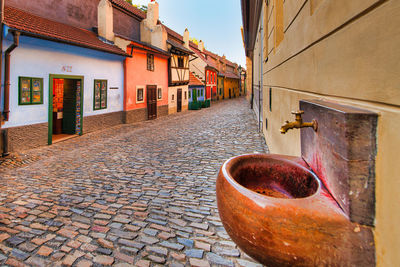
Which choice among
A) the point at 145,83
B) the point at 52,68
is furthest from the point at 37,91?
the point at 145,83

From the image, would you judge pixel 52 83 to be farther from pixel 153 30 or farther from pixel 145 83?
pixel 153 30

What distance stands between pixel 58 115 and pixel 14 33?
15.8 feet

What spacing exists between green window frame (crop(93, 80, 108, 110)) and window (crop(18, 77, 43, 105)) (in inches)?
129

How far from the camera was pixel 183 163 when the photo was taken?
656cm

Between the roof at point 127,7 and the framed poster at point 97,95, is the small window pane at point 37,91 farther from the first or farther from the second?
the roof at point 127,7

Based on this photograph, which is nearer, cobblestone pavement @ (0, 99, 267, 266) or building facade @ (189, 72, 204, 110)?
cobblestone pavement @ (0, 99, 267, 266)

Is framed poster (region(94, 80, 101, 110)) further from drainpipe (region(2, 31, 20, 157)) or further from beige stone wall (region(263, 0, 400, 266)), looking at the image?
beige stone wall (region(263, 0, 400, 266))

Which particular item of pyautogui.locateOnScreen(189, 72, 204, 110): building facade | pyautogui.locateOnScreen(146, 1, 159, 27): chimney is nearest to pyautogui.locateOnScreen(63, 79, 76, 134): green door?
pyautogui.locateOnScreen(146, 1, 159, 27): chimney

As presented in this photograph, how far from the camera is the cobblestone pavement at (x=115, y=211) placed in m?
2.79

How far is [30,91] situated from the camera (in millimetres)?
8367

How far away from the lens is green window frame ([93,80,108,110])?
12.1m

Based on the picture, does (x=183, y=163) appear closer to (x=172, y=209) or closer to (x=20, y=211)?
(x=172, y=209)

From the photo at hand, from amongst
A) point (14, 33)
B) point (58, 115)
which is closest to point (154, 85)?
point (58, 115)

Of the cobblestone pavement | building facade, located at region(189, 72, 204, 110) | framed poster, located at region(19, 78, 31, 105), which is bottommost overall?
the cobblestone pavement
